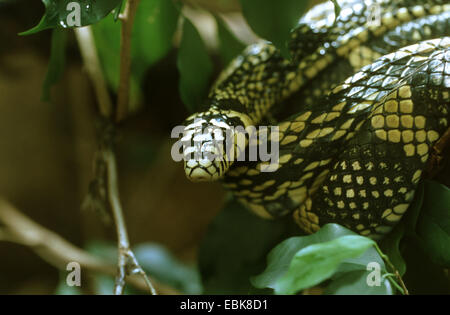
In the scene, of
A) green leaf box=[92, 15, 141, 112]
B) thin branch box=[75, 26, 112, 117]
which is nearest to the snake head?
green leaf box=[92, 15, 141, 112]

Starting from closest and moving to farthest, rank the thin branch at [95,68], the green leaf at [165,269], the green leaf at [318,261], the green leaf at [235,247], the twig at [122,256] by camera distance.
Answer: the green leaf at [318,261]
the twig at [122,256]
the green leaf at [235,247]
the thin branch at [95,68]
the green leaf at [165,269]

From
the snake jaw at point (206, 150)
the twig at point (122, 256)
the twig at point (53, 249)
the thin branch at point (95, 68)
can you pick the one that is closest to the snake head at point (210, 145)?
the snake jaw at point (206, 150)

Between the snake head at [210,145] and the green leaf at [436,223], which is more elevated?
the snake head at [210,145]

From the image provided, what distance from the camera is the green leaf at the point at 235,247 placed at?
1108mm

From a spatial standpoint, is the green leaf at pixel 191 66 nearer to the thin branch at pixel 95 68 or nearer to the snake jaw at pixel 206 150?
the snake jaw at pixel 206 150

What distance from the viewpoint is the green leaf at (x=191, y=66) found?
99 centimetres

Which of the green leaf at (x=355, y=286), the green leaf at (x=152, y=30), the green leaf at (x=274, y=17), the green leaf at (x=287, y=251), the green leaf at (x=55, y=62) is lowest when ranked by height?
the green leaf at (x=355, y=286)

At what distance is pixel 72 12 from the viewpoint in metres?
0.67

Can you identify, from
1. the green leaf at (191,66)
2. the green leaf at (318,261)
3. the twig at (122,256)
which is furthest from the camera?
the green leaf at (191,66)

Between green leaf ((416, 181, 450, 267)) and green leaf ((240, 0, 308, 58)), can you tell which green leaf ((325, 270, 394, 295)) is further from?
green leaf ((240, 0, 308, 58))

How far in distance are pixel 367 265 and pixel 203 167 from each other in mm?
290

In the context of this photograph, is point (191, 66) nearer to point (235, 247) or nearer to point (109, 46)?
point (109, 46)

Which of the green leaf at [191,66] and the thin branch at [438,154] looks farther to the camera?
the green leaf at [191,66]
